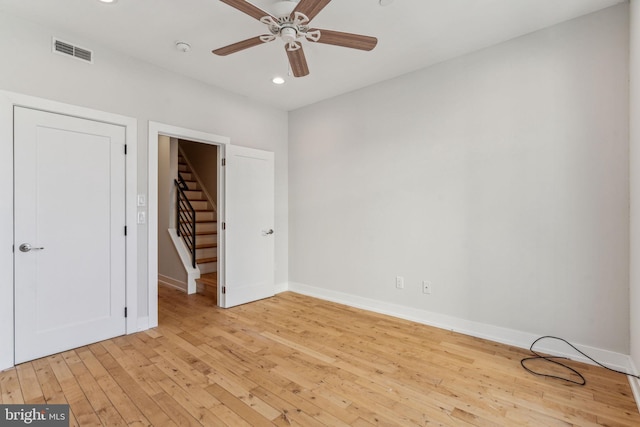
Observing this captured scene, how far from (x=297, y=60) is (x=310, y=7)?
62cm

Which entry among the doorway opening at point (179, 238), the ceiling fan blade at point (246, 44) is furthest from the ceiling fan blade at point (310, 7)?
the doorway opening at point (179, 238)

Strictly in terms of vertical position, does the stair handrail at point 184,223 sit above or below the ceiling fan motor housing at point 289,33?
below

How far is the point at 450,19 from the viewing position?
102 inches

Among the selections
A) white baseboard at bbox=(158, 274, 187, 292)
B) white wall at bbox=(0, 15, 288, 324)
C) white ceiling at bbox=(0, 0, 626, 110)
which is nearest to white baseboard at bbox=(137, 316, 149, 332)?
white wall at bbox=(0, 15, 288, 324)

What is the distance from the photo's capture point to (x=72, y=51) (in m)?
2.78

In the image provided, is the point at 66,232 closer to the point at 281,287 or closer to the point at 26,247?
the point at 26,247

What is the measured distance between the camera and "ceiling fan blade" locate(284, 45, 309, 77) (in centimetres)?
238

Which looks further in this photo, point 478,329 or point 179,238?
point 179,238

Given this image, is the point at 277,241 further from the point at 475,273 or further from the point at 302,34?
the point at 302,34

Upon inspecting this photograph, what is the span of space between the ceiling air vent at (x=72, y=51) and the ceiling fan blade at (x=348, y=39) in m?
2.28

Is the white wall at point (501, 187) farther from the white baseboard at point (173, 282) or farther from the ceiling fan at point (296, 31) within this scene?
the white baseboard at point (173, 282)

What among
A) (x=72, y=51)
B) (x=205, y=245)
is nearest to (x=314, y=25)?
(x=72, y=51)

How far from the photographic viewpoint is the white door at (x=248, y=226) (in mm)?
4016

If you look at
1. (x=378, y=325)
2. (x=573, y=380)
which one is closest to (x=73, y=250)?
(x=378, y=325)
